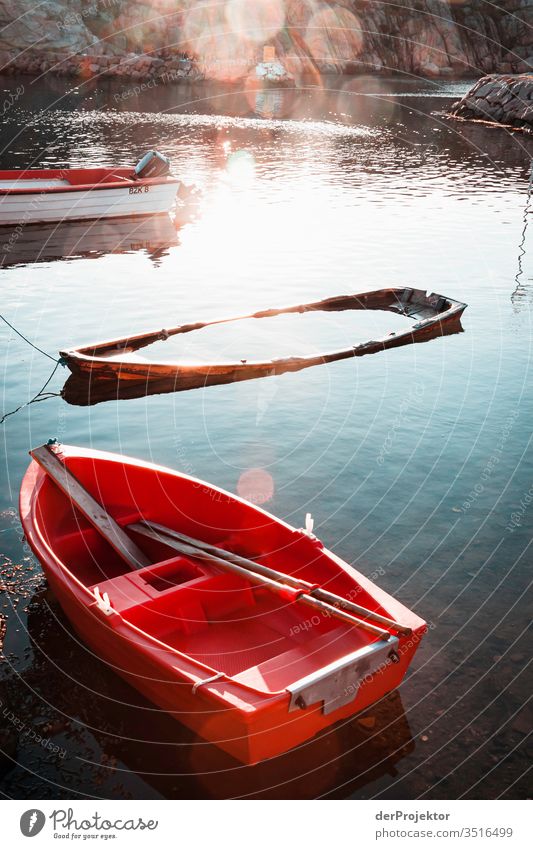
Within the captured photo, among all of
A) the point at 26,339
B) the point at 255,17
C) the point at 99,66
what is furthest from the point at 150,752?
the point at 255,17

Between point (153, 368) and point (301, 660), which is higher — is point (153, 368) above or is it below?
above

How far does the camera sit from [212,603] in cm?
972

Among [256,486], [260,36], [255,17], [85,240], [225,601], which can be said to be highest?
[255,17]

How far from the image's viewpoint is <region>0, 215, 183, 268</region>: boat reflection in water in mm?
29703

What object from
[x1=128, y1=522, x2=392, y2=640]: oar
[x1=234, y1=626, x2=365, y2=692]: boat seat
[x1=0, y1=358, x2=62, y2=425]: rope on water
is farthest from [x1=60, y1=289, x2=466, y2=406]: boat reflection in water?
[x1=234, y1=626, x2=365, y2=692]: boat seat

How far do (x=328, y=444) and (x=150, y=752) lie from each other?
26.7 ft

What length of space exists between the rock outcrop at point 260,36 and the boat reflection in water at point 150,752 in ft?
359

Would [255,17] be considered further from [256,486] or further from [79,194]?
[256,486]

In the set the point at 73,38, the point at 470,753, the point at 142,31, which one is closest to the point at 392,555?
the point at 470,753

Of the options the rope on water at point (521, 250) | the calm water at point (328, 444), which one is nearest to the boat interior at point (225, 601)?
the calm water at point (328, 444)

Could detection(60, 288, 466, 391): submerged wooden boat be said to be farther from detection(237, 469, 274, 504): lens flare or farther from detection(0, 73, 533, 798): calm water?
detection(237, 469, 274, 504): lens flare

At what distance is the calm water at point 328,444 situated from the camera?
27.4 feet

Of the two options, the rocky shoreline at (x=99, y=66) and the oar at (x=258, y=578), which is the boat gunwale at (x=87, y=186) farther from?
the rocky shoreline at (x=99, y=66)

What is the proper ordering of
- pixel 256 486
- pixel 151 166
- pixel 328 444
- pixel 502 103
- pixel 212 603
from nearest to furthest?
pixel 212 603 < pixel 256 486 < pixel 328 444 < pixel 151 166 < pixel 502 103
